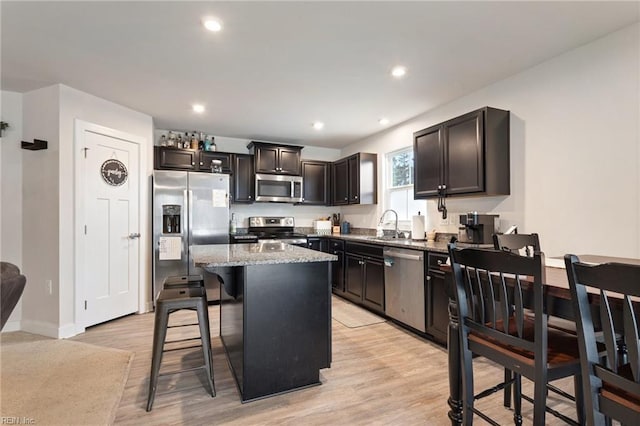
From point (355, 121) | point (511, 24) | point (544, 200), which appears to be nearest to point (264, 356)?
point (544, 200)

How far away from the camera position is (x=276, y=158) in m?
5.22

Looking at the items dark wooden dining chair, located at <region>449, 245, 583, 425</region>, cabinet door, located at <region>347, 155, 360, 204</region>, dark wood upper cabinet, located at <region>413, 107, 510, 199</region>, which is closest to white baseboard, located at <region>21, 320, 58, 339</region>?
dark wooden dining chair, located at <region>449, 245, 583, 425</region>

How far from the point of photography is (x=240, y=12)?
203cm

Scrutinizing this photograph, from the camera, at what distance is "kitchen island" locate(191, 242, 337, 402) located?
198cm

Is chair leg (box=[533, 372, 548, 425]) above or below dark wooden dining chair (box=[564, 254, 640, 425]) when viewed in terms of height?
below

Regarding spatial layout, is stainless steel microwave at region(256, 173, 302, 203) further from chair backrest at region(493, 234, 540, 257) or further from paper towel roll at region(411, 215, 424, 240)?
chair backrest at region(493, 234, 540, 257)

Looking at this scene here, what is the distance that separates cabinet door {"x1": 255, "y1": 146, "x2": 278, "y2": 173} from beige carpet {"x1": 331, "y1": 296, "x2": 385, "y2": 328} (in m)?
2.43

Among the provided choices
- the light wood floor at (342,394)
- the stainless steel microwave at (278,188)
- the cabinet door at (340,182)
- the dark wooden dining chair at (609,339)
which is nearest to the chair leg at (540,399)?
the dark wooden dining chair at (609,339)

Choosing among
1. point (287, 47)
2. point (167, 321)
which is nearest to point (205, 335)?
point (167, 321)

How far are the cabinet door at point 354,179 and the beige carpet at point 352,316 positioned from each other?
1637 mm

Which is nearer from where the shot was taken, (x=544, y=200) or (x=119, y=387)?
(x=119, y=387)

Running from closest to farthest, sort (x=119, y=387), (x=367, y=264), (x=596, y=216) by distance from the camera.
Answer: (x=119, y=387), (x=596, y=216), (x=367, y=264)

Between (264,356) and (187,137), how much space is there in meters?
3.93

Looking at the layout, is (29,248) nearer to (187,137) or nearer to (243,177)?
(187,137)
